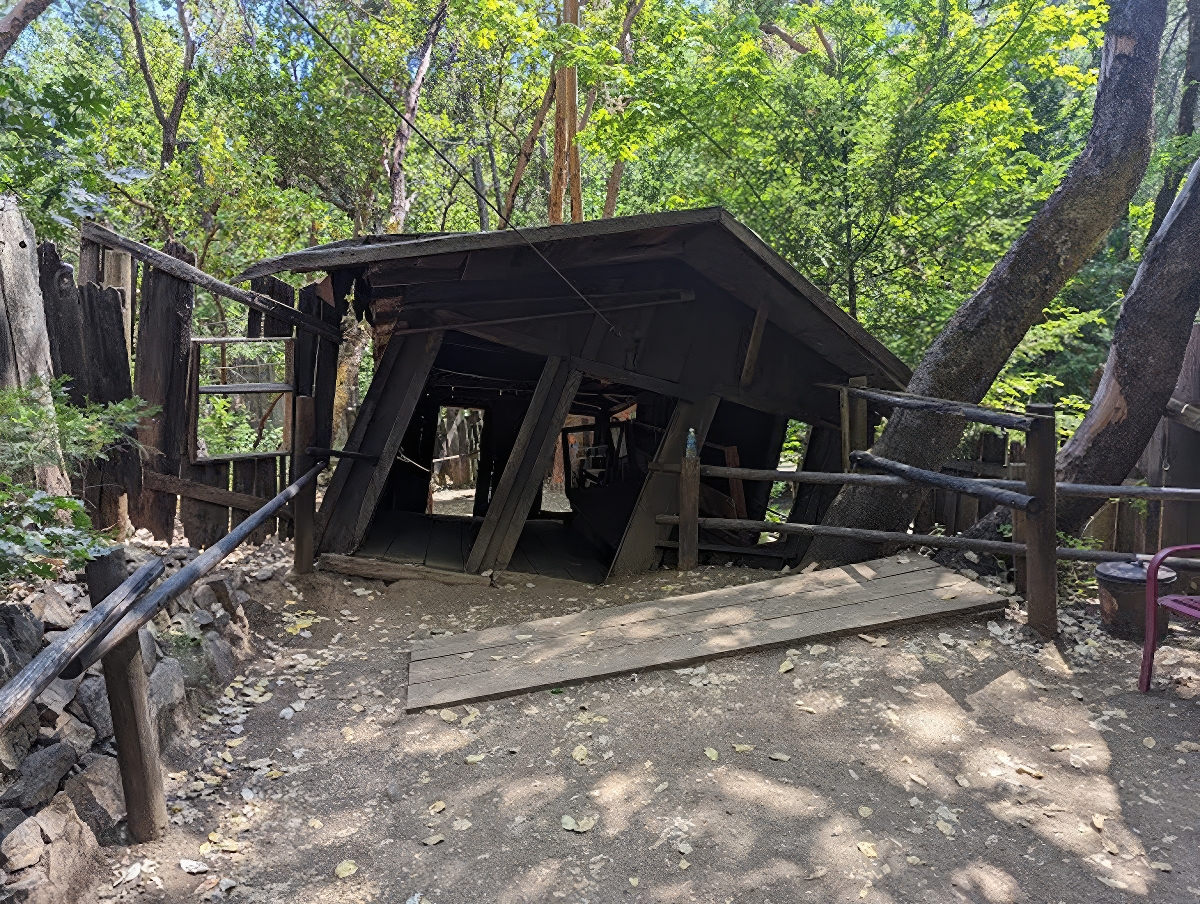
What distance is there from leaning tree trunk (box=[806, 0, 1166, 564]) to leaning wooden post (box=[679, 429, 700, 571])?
1.15 meters

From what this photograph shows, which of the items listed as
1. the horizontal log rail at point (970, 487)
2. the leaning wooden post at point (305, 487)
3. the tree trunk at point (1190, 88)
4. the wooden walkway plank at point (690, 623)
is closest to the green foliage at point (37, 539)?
the wooden walkway plank at point (690, 623)

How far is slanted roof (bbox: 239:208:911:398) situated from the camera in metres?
5.77

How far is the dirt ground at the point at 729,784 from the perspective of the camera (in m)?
2.62

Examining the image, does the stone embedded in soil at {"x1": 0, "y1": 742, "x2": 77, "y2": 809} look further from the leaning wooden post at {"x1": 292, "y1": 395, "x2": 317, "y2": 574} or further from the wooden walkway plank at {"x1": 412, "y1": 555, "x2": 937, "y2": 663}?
the leaning wooden post at {"x1": 292, "y1": 395, "x2": 317, "y2": 574}

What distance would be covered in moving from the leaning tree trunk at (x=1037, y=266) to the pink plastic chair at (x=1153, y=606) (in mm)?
2638

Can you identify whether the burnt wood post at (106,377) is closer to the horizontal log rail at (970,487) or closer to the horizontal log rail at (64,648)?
the horizontal log rail at (64,648)

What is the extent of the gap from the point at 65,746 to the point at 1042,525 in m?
4.75

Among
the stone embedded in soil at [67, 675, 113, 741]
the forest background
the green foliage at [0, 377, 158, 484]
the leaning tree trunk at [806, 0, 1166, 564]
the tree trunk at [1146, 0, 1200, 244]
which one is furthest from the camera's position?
the tree trunk at [1146, 0, 1200, 244]

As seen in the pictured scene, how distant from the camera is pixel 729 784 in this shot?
3152 mm

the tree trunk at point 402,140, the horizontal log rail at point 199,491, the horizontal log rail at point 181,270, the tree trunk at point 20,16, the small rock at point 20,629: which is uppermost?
the tree trunk at point 402,140

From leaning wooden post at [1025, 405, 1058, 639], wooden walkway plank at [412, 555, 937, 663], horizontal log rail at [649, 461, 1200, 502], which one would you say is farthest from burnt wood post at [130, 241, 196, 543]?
leaning wooden post at [1025, 405, 1058, 639]

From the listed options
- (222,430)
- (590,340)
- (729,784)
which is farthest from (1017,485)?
(222,430)

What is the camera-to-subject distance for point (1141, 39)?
19.7 ft

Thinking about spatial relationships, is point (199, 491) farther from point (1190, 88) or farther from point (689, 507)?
point (1190, 88)
